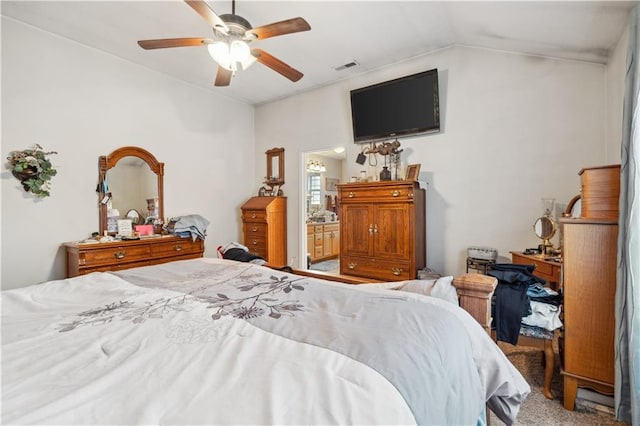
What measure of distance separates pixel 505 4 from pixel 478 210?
1.87 metres

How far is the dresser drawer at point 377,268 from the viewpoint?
10.4 ft

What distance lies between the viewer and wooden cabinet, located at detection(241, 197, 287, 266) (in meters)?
4.54

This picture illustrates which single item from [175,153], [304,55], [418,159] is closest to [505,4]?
[418,159]

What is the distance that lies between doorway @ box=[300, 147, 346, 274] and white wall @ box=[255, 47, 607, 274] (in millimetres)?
2798

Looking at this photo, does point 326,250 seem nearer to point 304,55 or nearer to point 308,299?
point 304,55

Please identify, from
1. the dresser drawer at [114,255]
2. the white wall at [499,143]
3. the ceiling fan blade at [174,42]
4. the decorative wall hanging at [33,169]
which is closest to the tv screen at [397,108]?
the white wall at [499,143]

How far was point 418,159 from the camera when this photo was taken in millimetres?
3604

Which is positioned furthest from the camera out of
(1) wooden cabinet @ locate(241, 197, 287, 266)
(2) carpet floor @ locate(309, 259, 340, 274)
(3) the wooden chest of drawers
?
(2) carpet floor @ locate(309, 259, 340, 274)

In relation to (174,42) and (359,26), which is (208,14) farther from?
(359,26)

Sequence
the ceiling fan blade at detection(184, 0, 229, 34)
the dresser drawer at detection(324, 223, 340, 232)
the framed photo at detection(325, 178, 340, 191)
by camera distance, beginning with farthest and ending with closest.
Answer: the framed photo at detection(325, 178, 340, 191)
the dresser drawer at detection(324, 223, 340, 232)
the ceiling fan blade at detection(184, 0, 229, 34)

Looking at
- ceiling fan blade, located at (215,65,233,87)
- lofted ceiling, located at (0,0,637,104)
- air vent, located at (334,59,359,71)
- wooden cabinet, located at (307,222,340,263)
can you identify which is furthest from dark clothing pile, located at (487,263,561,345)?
wooden cabinet, located at (307,222,340,263)

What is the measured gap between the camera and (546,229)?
2.62 meters

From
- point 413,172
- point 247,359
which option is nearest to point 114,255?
point 247,359

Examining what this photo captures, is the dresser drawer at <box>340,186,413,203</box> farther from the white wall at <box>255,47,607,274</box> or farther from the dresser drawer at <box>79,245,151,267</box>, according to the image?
the dresser drawer at <box>79,245,151,267</box>
